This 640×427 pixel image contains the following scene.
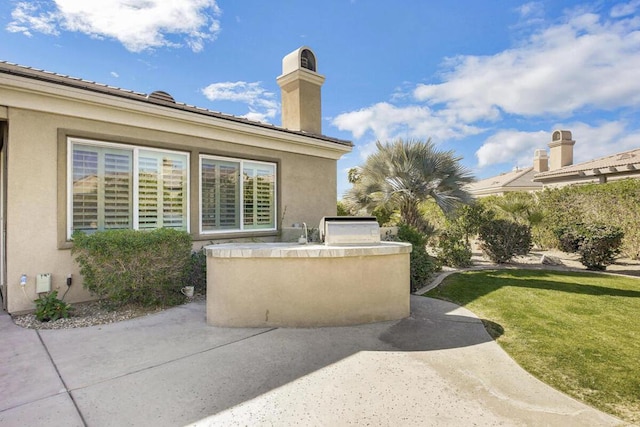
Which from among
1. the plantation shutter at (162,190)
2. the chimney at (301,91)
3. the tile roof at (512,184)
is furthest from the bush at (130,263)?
the tile roof at (512,184)

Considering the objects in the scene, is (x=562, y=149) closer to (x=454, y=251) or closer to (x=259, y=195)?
(x=454, y=251)

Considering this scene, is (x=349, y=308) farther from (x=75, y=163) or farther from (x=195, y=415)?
(x=75, y=163)

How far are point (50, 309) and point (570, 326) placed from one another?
9.72m

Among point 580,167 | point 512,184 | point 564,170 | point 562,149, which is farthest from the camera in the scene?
point 512,184

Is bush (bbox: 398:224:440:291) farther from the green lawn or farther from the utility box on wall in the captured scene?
the utility box on wall

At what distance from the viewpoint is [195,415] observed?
3203 millimetres

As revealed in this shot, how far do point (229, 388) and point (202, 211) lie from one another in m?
6.12

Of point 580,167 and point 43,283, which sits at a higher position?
point 580,167

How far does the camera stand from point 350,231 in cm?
630

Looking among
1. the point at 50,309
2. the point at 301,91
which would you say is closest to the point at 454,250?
the point at 301,91

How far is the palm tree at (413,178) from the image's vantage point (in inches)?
476

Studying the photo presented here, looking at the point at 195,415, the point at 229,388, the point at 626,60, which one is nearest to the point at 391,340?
the point at 229,388

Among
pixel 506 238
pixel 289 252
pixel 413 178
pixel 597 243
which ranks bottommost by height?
pixel 597 243

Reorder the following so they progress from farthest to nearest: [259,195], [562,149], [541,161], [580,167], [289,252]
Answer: [541,161] < [562,149] < [580,167] < [259,195] < [289,252]
